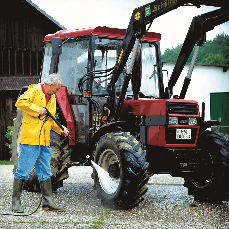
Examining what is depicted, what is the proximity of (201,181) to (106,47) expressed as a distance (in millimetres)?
2771

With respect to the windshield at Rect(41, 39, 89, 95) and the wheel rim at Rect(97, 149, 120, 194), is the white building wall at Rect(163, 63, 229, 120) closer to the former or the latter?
the windshield at Rect(41, 39, 89, 95)

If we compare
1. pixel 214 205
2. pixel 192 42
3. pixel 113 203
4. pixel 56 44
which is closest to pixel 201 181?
pixel 214 205

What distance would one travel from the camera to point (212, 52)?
6681 centimetres

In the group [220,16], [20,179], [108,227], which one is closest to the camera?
[108,227]

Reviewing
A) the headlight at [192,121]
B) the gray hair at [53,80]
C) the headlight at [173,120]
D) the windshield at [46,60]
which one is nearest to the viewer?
the gray hair at [53,80]

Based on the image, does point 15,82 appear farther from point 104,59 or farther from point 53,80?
point 53,80

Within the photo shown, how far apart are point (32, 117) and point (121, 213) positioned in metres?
1.80

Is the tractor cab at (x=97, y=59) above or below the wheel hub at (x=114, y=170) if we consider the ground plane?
above

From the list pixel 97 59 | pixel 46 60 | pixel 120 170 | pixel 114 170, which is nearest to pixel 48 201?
pixel 114 170

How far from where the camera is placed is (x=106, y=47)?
→ 7246mm

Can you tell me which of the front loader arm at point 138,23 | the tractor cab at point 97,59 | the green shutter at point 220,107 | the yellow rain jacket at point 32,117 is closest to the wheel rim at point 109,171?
the front loader arm at point 138,23

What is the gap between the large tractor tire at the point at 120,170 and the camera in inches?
219

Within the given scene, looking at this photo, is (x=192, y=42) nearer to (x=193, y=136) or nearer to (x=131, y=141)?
(x=193, y=136)

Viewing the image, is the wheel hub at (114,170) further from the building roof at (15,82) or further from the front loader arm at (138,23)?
the building roof at (15,82)
